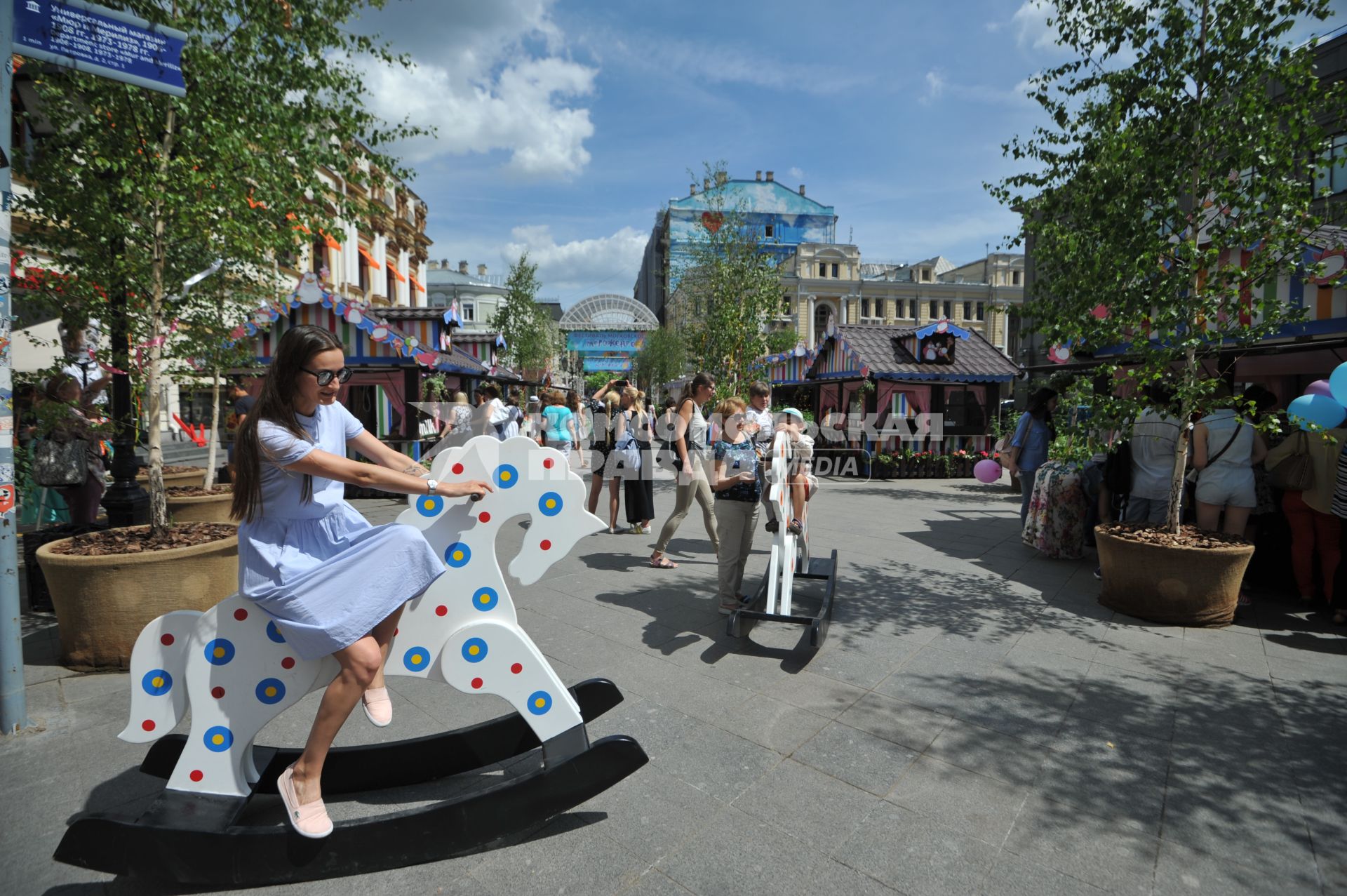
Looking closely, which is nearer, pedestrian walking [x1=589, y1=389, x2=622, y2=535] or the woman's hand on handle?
the woman's hand on handle

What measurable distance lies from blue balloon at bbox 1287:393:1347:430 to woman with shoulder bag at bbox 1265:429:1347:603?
143 millimetres

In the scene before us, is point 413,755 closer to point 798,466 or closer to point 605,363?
point 798,466

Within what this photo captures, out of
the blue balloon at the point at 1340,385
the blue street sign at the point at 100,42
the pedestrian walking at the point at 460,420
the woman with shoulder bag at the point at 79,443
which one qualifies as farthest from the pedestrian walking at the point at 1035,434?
the woman with shoulder bag at the point at 79,443

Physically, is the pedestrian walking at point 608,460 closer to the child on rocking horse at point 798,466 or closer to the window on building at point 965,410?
the child on rocking horse at point 798,466

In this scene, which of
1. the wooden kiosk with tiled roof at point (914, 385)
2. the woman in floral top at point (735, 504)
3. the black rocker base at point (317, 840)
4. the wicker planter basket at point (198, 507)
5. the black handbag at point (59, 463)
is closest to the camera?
the black rocker base at point (317, 840)

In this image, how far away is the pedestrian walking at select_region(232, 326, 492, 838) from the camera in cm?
216

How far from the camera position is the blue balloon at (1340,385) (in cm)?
473

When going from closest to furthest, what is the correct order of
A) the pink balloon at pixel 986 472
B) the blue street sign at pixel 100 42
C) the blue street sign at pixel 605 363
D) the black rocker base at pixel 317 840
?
the black rocker base at pixel 317 840, the blue street sign at pixel 100 42, the pink balloon at pixel 986 472, the blue street sign at pixel 605 363

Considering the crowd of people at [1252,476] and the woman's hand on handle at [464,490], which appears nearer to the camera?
the woman's hand on handle at [464,490]

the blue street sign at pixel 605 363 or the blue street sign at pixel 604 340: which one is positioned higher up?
the blue street sign at pixel 604 340

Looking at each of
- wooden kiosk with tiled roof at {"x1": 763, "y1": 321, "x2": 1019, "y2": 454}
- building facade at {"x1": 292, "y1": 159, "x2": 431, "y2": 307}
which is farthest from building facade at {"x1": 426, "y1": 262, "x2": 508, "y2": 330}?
wooden kiosk with tiled roof at {"x1": 763, "y1": 321, "x2": 1019, "y2": 454}

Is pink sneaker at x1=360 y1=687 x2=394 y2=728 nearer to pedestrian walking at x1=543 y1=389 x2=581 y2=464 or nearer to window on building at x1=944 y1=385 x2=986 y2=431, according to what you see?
pedestrian walking at x1=543 y1=389 x2=581 y2=464

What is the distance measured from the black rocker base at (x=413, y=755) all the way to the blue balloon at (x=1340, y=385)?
546 centimetres

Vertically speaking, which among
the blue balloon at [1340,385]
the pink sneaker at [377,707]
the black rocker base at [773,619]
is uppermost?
the blue balloon at [1340,385]
